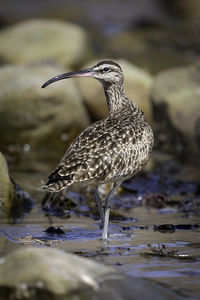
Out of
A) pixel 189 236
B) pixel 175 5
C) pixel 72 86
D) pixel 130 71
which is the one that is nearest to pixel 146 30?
pixel 175 5

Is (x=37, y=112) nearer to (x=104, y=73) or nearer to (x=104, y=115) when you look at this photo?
(x=104, y=115)

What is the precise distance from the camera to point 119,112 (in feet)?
33.7

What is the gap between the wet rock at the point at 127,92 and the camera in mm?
16500

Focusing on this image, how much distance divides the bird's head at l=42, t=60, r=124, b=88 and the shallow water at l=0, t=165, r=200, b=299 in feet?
7.02

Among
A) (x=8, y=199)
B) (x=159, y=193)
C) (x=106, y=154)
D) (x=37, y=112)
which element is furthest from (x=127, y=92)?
(x=106, y=154)

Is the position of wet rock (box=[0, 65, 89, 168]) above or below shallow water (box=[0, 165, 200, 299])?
above

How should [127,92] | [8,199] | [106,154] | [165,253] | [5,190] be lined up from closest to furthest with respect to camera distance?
[165,253]
[106,154]
[5,190]
[8,199]
[127,92]

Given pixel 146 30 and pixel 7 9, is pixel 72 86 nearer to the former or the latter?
pixel 146 30

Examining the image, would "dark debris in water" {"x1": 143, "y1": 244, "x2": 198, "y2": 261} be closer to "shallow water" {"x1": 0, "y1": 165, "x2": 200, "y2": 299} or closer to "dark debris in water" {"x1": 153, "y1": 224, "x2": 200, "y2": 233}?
"shallow water" {"x1": 0, "y1": 165, "x2": 200, "y2": 299}

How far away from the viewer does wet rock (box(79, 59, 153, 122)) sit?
1650 cm

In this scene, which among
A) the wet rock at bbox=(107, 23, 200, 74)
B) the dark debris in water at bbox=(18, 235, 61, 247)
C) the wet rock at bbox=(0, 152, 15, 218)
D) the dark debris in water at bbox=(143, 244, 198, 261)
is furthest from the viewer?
the wet rock at bbox=(107, 23, 200, 74)

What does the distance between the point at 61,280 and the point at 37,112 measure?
9.72 meters

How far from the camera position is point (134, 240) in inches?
346

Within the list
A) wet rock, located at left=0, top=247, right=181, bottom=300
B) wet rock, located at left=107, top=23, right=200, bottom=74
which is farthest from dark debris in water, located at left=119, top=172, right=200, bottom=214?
wet rock, located at left=107, top=23, right=200, bottom=74
